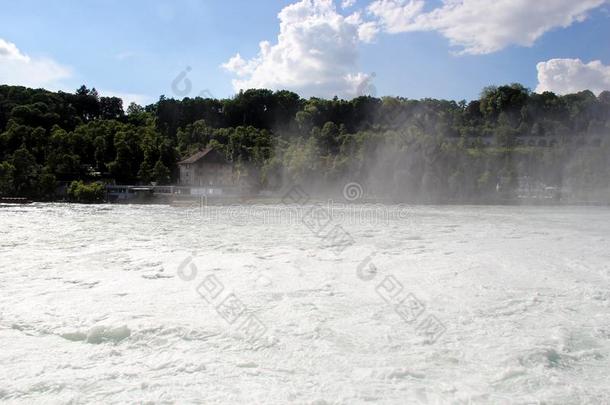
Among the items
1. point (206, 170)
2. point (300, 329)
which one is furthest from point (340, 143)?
point (300, 329)

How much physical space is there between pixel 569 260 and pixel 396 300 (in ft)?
19.2

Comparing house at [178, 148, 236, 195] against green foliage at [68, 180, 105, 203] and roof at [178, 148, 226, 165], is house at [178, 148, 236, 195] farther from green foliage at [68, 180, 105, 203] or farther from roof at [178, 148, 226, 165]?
green foliage at [68, 180, 105, 203]

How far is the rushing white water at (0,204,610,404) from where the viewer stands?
4098 millimetres

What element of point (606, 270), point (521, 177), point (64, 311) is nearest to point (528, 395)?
point (64, 311)

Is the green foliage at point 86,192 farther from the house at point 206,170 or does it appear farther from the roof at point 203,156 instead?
the roof at point 203,156

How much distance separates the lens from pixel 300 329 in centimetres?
563

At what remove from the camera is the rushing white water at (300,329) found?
4.10 metres

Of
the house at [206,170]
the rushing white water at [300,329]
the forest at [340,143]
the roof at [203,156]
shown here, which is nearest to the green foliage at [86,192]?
the forest at [340,143]

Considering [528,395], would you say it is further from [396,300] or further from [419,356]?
[396,300]

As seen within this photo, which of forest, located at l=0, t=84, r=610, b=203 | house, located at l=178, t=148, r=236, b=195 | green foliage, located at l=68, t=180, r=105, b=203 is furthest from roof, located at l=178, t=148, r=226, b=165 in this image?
green foliage, located at l=68, t=180, r=105, b=203

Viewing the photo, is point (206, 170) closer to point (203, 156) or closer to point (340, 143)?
point (203, 156)

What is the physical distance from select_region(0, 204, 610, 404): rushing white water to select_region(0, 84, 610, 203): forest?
31.8m

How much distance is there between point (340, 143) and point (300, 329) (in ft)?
183

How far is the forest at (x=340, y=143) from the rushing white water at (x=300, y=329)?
31.8 m
